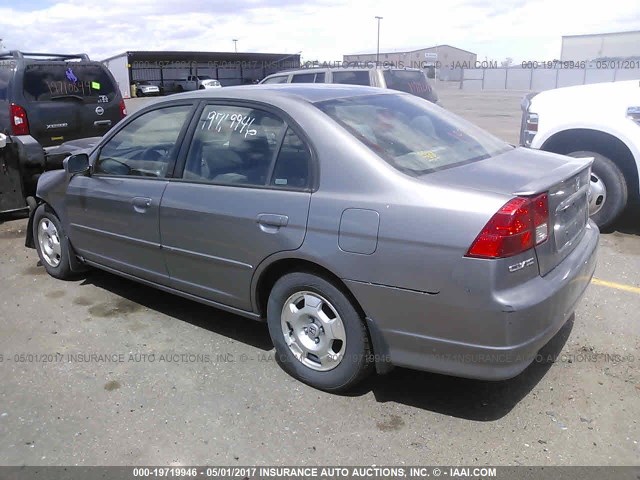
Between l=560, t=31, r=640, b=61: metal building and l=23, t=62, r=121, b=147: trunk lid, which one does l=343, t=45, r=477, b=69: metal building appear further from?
l=23, t=62, r=121, b=147: trunk lid

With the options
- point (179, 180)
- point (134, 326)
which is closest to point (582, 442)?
point (179, 180)

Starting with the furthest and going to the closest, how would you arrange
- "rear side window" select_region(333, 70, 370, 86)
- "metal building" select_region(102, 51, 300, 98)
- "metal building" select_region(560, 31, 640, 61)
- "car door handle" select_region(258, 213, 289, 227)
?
"metal building" select_region(560, 31, 640, 61), "metal building" select_region(102, 51, 300, 98), "rear side window" select_region(333, 70, 370, 86), "car door handle" select_region(258, 213, 289, 227)

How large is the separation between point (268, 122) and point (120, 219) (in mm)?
1421

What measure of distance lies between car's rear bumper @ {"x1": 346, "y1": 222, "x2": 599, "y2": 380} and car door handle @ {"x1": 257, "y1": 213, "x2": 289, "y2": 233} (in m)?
0.52

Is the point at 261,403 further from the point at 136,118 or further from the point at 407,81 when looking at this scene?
the point at 407,81

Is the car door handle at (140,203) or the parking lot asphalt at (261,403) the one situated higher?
the car door handle at (140,203)

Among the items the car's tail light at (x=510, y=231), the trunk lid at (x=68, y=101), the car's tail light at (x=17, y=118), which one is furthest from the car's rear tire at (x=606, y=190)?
the car's tail light at (x=17, y=118)

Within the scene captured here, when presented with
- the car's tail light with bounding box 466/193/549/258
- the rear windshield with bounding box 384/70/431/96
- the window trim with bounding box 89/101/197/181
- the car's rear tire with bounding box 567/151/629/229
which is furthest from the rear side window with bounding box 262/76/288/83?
the car's tail light with bounding box 466/193/549/258

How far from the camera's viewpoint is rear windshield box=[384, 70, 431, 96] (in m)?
11.4

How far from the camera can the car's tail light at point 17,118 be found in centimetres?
802

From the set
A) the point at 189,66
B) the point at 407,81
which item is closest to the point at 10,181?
the point at 407,81

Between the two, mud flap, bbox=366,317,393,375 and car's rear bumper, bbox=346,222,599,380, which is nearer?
car's rear bumper, bbox=346,222,599,380

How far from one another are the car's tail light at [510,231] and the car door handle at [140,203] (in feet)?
7.38

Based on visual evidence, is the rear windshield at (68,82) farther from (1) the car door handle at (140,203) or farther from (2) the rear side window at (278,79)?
(1) the car door handle at (140,203)
